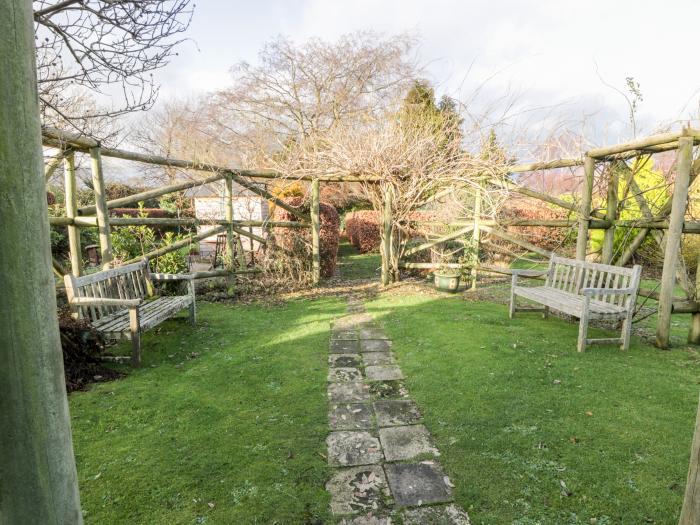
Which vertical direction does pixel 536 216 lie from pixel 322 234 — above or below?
above

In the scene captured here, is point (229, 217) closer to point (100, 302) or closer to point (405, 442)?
point (100, 302)

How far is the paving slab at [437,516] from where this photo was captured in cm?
209

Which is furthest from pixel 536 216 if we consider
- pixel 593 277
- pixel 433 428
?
pixel 433 428

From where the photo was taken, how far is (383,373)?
4.14m

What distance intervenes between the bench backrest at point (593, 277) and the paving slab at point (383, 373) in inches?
112

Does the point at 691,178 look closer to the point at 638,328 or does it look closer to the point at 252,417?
the point at 638,328

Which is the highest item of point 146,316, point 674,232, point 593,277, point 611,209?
point 611,209

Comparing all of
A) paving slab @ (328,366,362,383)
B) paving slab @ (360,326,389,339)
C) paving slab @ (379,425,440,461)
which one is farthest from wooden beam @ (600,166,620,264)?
paving slab @ (379,425,440,461)

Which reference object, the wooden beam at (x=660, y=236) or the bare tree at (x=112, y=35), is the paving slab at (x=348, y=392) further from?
the wooden beam at (x=660, y=236)

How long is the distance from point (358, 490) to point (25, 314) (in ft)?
6.67

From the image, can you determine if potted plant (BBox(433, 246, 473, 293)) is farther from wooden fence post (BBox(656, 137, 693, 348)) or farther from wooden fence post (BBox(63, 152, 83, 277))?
wooden fence post (BBox(63, 152, 83, 277))

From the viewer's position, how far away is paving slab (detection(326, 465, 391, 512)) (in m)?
2.20

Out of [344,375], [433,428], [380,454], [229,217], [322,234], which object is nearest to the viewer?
[380,454]

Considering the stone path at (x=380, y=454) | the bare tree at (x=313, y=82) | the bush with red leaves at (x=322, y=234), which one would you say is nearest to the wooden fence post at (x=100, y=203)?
the bush with red leaves at (x=322, y=234)
